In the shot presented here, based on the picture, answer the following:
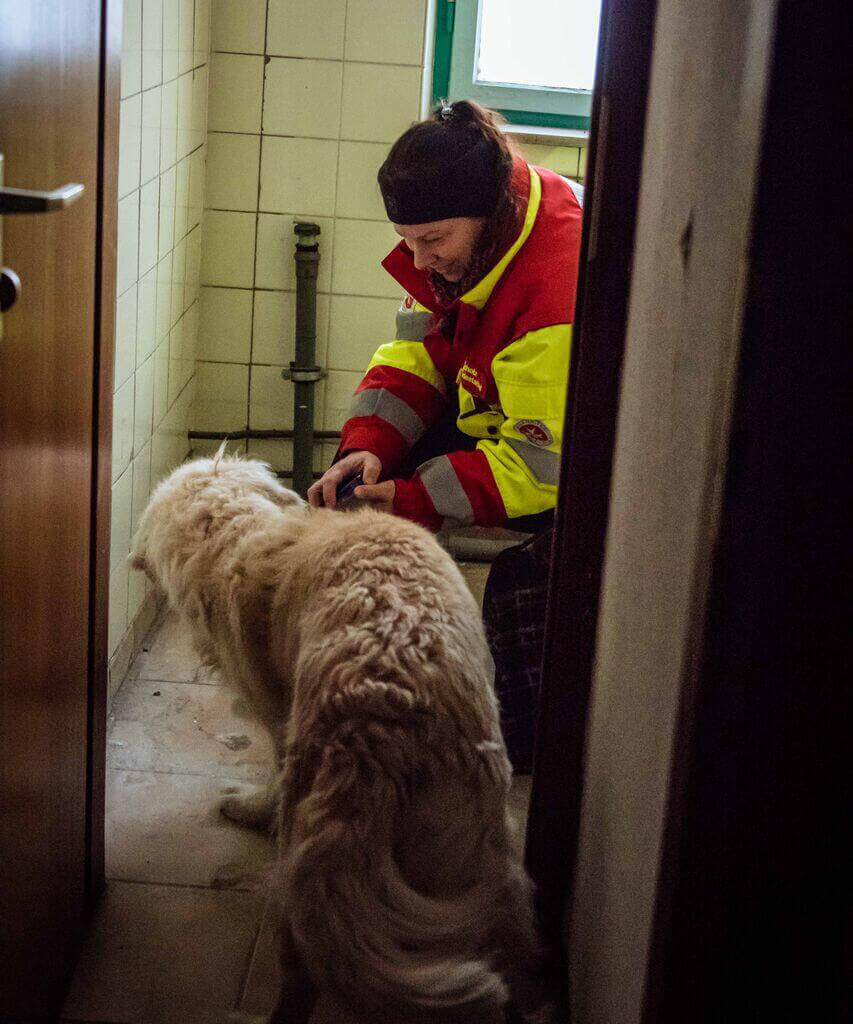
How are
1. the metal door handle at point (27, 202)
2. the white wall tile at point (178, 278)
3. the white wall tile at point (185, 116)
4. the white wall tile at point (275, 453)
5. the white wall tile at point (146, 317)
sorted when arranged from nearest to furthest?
the metal door handle at point (27, 202) → the white wall tile at point (146, 317) → the white wall tile at point (185, 116) → the white wall tile at point (178, 278) → the white wall tile at point (275, 453)

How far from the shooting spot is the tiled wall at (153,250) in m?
2.35

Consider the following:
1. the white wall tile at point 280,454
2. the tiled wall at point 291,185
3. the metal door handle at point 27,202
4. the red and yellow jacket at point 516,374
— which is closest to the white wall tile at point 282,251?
the tiled wall at point 291,185

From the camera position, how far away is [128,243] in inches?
92.9

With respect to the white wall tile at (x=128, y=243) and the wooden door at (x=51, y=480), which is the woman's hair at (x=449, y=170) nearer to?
the white wall tile at (x=128, y=243)

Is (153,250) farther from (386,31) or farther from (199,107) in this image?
(386,31)

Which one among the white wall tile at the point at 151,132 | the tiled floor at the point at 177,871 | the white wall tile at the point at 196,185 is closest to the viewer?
the tiled floor at the point at 177,871

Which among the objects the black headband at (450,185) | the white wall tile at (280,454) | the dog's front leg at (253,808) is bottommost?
the dog's front leg at (253,808)

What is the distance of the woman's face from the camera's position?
83.8 inches

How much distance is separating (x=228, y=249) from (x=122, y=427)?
1.07 metres

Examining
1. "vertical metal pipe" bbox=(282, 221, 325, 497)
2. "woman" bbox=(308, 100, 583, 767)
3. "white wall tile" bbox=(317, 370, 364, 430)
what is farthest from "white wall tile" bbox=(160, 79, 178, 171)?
"white wall tile" bbox=(317, 370, 364, 430)

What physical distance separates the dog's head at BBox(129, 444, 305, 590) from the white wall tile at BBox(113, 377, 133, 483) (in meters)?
0.41

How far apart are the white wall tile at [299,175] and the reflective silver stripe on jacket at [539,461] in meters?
1.45

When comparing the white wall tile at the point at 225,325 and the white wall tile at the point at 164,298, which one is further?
the white wall tile at the point at 225,325

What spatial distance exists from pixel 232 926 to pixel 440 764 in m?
0.67
